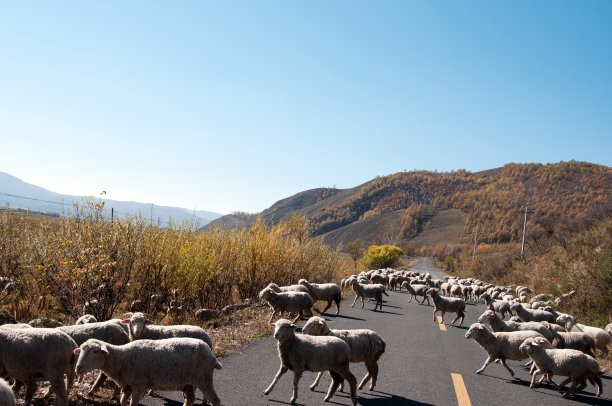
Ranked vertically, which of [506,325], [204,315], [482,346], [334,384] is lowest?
[204,315]

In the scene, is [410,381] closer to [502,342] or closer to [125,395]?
[502,342]

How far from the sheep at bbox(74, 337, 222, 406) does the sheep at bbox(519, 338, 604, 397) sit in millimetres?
5954

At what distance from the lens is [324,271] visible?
25.5 metres

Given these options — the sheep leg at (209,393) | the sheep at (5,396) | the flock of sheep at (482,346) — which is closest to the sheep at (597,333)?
the flock of sheep at (482,346)

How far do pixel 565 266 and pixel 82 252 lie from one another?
24619 mm

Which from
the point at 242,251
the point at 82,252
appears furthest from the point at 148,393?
the point at 242,251

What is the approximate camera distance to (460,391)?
7.02 m

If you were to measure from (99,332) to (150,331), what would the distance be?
0.70 m

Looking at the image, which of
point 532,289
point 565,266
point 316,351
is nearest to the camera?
point 316,351

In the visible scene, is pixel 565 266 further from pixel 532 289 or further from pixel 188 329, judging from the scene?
pixel 188 329

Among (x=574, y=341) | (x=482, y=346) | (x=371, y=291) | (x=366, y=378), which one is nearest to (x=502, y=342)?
(x=482, y=346)

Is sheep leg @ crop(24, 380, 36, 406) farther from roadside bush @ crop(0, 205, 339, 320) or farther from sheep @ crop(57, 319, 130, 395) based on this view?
roadside bush @ crop(0, 205, 339, 320)

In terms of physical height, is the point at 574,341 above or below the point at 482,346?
above

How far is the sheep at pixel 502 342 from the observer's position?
8.65 metres
